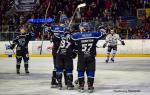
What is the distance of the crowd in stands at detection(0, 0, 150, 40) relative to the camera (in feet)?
89.6

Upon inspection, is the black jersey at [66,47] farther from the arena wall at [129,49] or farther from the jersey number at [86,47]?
the arena wall at [129,49]

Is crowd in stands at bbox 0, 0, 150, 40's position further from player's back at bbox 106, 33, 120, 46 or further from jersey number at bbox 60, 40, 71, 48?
jersey number at bbox 60, 40, 71, 48

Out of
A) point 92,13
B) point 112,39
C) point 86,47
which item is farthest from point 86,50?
point 92,13

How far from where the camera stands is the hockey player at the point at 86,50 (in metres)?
11.9

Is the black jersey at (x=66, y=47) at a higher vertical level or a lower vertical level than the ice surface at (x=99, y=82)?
higher

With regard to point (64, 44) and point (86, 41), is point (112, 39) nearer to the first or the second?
point (64, 44)

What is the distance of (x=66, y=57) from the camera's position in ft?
41.0

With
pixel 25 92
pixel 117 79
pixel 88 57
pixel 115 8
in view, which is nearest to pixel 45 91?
pixel 25 92

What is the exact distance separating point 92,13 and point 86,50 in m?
17.4

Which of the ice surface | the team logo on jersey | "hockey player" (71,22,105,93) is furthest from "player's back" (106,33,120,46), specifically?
"hockey player" (71,22,105,93)

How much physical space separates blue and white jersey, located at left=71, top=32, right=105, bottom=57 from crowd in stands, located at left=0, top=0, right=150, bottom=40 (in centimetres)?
1485

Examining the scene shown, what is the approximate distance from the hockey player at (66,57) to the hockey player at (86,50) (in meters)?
0.44

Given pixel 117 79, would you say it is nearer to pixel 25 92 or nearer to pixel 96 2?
pixel 25 92

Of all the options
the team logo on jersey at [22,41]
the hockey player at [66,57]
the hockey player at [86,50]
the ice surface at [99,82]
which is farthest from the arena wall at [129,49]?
the hockey player at [86,50]
